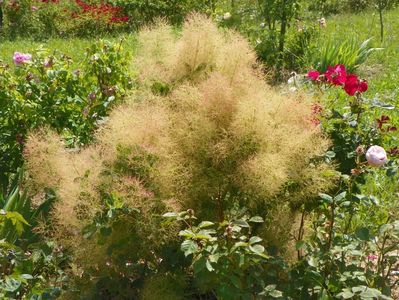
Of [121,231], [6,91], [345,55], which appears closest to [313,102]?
[121,231]

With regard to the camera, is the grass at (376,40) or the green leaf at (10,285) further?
the grass at (376,40)

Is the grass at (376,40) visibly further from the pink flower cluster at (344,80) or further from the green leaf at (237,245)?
the green leaf at (237,245)

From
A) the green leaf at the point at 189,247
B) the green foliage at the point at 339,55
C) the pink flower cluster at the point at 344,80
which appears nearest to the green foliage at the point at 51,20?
the green foliage at the point at 339,55

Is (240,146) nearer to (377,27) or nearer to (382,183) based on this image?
(382,183)

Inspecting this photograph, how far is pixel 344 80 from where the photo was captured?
9.44 feet

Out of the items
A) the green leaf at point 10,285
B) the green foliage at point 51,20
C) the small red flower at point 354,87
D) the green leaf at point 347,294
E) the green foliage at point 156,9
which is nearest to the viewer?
the green leaf at point 347,294

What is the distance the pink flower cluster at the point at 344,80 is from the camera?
Answer: 280 cm

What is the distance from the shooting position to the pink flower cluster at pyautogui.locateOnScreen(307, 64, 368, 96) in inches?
110

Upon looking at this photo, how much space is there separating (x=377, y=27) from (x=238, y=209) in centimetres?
882

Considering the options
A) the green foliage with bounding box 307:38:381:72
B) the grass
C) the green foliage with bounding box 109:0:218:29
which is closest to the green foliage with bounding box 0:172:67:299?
the grass

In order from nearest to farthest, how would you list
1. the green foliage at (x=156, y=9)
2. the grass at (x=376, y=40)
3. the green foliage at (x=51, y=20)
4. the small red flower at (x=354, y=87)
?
the small red flower at (x=354, y=87), the grass at (x=376, y=40), the green foliage at (x=51, y=20), the green foliage at (x=156, y=9)

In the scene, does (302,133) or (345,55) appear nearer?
(302,133)

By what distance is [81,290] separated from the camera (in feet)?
8.76

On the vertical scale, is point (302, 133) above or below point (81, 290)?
above
